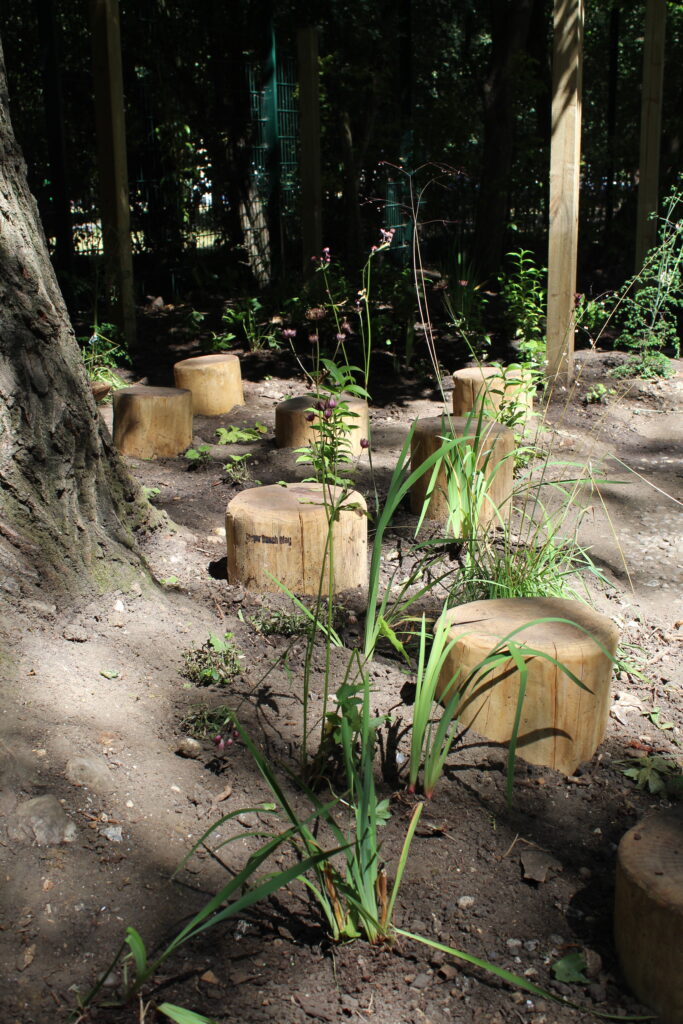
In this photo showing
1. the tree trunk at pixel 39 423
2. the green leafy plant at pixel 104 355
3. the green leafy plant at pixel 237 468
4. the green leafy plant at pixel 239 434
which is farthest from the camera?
the green leafy plant at pixel 104 355

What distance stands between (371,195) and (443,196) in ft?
3.09

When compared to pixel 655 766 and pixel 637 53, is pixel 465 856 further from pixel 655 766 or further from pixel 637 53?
pixel 637 53

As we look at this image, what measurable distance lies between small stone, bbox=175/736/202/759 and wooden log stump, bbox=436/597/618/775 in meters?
0.71

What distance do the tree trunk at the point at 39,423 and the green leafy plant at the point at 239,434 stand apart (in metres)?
2.69

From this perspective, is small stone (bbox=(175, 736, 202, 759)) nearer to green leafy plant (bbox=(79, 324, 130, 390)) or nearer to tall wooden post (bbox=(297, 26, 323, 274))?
green leafy plant (bbox=(79, 324, 130, 390))

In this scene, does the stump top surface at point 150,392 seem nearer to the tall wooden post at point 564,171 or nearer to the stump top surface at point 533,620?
the tall wooden post at point 564,171

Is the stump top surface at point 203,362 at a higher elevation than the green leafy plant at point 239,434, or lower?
higher

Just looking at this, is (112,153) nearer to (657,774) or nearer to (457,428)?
(457,428)

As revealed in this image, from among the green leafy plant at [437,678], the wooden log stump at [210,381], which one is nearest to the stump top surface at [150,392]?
the wooden log stump at [210,381]

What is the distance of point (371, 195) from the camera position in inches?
481

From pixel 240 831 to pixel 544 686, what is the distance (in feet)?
2.90

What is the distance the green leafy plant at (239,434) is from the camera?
5.80 meters

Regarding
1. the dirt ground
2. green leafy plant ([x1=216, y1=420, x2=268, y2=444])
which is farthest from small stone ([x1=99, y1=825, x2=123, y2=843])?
green leafy plant ([x1=216, y1=420, x2=268, y2=444])

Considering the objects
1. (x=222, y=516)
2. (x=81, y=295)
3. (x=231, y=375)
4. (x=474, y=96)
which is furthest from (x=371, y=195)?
(x=222, y=516)
